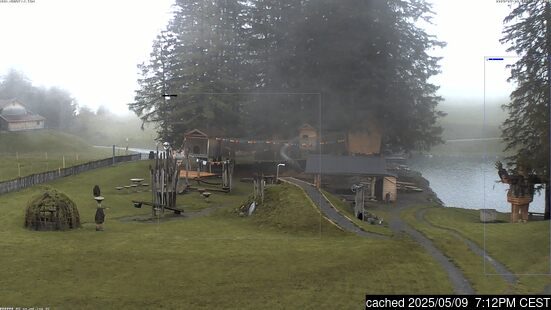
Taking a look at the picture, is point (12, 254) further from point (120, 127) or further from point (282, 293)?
point (120, 127)

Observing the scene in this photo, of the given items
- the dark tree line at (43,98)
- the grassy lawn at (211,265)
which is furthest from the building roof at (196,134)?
the dark tree line at (43,98)

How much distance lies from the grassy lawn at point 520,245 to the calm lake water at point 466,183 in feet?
54.7

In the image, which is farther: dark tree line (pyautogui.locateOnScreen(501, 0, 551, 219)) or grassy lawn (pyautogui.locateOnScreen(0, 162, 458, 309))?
dark tree line (pyautogui.locateOnScreen(501, 0, 551, 219))

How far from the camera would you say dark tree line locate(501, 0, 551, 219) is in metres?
34.1

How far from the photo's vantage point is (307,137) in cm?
5784

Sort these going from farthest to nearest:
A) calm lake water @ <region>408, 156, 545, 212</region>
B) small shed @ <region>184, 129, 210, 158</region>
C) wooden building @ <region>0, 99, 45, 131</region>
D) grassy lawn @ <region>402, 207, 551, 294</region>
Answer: wooden building @ <region>0, 99, 45, 131</region>, small shed @ <region>184, 129, 210, 158</region>, calm lake water @ <region>408, 156, 545, 212</region>, grassy lawn @ <region>402, 207, 551, 294</region>

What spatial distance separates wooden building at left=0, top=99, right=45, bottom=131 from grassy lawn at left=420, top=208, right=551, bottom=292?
6667 centimetres

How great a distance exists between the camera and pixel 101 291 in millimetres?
17094

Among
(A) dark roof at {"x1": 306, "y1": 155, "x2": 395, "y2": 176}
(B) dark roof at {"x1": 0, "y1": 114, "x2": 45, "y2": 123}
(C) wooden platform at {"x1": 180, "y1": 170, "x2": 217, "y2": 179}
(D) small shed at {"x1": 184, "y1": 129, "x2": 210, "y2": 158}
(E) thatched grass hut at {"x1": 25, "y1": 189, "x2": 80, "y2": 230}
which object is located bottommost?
(E) thatched grass hut at {"x1": 25, "y1": 189, "x2": 80, "y2": 230}

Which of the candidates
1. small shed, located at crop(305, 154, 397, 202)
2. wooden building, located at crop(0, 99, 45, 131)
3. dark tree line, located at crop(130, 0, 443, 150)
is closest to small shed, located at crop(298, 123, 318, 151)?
dark tree line, located at crop(130, 0, 443, 150)

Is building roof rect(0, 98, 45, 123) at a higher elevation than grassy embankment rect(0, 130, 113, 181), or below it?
higher

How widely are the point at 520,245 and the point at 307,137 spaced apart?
118ft

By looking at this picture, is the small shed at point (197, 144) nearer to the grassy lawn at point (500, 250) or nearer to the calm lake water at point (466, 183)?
the calm lake water at point (466, 183)

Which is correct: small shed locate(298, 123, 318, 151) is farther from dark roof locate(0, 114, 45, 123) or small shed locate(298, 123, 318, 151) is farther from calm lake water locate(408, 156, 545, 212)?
dark roof locate(0, 114, 45, 123)
